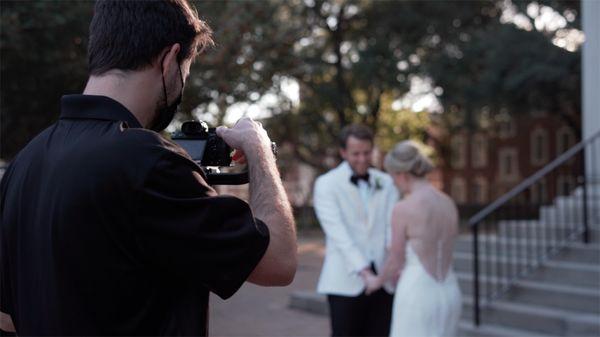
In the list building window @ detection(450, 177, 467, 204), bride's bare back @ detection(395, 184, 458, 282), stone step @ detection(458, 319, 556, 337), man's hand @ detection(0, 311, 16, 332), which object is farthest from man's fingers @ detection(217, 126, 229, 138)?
building window @ detection(450, 177, 467, 204)

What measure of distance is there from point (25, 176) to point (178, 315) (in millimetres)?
498

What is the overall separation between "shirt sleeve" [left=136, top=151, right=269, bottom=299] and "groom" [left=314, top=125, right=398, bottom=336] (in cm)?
336

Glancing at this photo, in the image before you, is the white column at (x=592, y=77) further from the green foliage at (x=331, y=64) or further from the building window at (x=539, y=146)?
the building window at (x=539, y=146)

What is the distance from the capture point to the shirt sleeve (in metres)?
1.47

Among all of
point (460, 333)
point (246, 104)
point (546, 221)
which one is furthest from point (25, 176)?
point (246, 104)

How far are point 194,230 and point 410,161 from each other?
10.6 ft

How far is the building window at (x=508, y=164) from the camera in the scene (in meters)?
47.2

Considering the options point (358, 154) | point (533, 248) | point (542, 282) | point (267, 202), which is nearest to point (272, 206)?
point (267, 202)

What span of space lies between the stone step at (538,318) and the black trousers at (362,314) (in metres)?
2.73

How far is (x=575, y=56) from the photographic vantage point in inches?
799

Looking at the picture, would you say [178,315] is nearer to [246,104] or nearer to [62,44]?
[62,44]

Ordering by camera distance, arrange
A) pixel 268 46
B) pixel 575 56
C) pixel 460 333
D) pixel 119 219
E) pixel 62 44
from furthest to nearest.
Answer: pixel 575 56
pixel 268 46
pixel 62 44
pixel 460 333
pixel 119 219

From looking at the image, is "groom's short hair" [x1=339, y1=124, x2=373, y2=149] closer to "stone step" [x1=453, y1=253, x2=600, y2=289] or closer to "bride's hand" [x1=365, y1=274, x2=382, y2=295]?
"bride's hand" [x1=365, y1=274, x2=382, y2=295]

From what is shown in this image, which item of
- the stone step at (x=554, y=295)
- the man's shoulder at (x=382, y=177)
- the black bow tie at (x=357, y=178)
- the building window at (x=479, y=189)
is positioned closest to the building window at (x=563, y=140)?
Result: the building window at (x=479, y=189)
